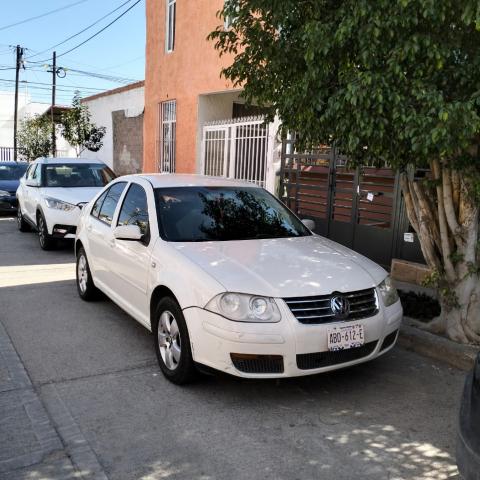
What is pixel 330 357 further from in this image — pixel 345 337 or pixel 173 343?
pixel 173 343

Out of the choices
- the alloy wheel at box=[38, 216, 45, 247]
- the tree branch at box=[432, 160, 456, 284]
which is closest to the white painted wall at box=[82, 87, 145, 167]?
the alloy wheel at box=[38, 216, 45, 247]

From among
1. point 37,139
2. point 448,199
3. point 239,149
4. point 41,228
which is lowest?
point 41,228

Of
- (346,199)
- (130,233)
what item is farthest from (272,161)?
(130,233)

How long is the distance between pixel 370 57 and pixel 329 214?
5493 mm

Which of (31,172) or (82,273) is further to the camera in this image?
(31,172)

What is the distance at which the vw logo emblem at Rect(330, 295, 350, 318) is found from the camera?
→ 391cm

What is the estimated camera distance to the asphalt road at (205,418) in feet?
10.4

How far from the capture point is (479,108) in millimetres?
4301

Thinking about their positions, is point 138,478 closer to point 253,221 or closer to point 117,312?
point 253,221

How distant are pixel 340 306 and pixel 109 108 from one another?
17.6 m

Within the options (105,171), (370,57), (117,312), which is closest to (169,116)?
(105,171)

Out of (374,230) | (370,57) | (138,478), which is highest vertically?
(370,57)

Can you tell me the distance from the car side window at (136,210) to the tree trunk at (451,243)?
2.44 meters

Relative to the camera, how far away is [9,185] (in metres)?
15.1
